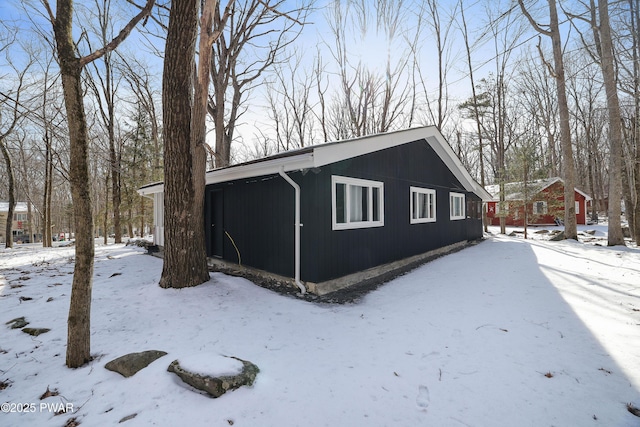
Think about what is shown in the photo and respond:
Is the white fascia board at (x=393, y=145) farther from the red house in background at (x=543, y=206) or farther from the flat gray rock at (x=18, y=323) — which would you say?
the red house in background at (x=543, y=206)

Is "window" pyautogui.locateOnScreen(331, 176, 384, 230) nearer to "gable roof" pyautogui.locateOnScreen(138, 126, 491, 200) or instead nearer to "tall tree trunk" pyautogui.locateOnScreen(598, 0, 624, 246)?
"gable roof" pyautogui.locateOnScreen(138, 126, 491, 200)

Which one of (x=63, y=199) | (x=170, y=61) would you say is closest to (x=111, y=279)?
(x=170, y=61)

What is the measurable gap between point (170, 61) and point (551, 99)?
27412mm

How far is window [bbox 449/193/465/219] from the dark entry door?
8.14 meters

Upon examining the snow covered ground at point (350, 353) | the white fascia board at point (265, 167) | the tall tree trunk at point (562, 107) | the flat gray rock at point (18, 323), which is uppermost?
the tall tree trunk at point (562, 107)

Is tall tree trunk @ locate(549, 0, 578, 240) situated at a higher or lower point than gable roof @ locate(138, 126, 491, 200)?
higher

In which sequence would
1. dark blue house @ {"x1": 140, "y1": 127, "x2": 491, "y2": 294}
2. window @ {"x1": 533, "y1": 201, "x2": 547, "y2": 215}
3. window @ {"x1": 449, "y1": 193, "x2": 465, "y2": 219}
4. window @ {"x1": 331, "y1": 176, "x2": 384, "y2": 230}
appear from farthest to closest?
window @ {"x1": 533, "y1": 201, "x2": 547, "y2": 215} → window @ {"x1": 449, "y1": 193, "x2": 465, "y2": 219} → window @ {"x1": 331, "y1": 176, "x2": 384, "y2": 230} → dark blue house @ {"x1": 140, "y1": 127, "x2": 491, "y2": 294}

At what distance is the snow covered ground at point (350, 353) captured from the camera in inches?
87.3

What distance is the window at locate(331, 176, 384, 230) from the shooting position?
561 centimetres

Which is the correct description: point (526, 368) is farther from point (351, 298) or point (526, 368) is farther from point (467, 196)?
point (467, 196)

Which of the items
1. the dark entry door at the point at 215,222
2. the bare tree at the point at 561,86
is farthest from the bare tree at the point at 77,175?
the bare tree at the point at 561,86

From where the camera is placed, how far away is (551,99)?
73.0 ft

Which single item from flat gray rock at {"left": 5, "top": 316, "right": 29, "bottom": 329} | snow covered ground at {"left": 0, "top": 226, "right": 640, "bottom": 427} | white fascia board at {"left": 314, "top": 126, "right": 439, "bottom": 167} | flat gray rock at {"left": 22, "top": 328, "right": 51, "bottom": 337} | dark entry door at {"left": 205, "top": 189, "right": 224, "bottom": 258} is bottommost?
snow covered ground at {"left": 0, "top": 226, "right": 640, "bottom": 427}

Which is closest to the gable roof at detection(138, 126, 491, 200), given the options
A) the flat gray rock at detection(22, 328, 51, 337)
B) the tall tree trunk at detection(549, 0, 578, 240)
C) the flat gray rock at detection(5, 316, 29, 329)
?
the flat gray rock at detection(22, 328, 51, 337)
